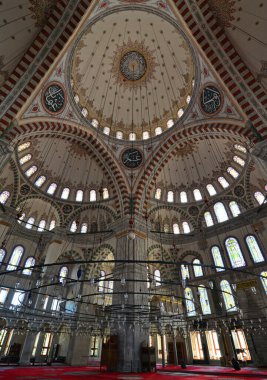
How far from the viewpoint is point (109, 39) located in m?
14.5

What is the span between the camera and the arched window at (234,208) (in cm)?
1662

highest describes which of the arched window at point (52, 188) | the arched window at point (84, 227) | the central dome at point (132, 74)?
the central dome at point (132, 74)

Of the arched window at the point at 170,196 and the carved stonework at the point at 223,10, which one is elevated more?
the arched window at the point at 170,196

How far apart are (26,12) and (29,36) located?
75cm

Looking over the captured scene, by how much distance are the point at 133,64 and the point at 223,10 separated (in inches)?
330

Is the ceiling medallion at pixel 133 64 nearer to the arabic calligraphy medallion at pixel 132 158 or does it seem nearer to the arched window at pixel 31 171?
the arabic calligraphy medallion at pixel 132 158

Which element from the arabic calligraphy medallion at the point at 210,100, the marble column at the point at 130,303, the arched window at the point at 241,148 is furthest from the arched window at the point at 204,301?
the arabic calligraphy medallion at the point at 210,100

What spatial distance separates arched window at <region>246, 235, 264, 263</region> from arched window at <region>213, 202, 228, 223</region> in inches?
84.6

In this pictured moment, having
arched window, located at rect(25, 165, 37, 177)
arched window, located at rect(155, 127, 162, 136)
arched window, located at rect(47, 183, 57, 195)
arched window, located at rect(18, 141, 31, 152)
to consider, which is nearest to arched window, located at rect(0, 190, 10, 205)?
arched window, located at rect(25, 165, 37, 177)

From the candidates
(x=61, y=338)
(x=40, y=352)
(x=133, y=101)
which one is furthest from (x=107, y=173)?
(x=61, y=338)

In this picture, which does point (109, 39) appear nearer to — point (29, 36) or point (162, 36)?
point (162, 36)

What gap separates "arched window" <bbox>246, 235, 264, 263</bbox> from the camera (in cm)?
1457

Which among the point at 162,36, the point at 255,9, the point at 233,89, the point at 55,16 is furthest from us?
the point at 162,36

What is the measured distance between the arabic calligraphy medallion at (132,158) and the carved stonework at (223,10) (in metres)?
8.37
